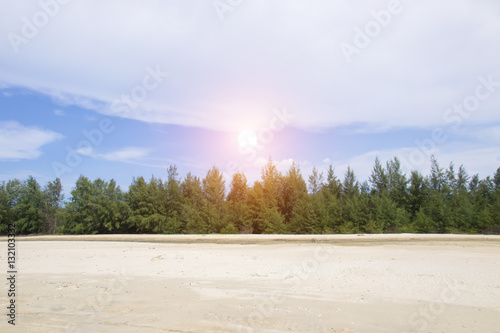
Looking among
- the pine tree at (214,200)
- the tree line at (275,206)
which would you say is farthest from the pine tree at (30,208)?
the pine tree at (214,200)

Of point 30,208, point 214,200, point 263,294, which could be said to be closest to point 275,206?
point 214,200

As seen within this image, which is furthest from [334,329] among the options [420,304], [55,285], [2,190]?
[2,190]

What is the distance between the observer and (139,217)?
3550 cm

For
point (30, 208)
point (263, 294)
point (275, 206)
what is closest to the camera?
point (263, 294)

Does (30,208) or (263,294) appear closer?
(263,294)

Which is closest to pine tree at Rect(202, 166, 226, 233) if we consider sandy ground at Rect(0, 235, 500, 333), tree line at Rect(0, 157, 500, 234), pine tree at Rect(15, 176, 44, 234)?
tree line at Rect(0, 157, 500, 234)

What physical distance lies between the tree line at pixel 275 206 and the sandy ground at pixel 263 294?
1619 cm

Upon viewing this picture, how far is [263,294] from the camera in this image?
8.12m

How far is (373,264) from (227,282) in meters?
5.61

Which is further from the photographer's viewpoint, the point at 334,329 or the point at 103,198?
the point at 103,198

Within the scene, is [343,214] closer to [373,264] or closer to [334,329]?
[373,264]

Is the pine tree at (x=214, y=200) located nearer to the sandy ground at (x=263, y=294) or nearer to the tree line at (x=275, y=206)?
the tree line at (x=275, y=206)

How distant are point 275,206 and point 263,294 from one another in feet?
83.1

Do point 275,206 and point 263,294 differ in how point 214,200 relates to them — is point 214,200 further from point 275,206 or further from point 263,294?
point 263,294
